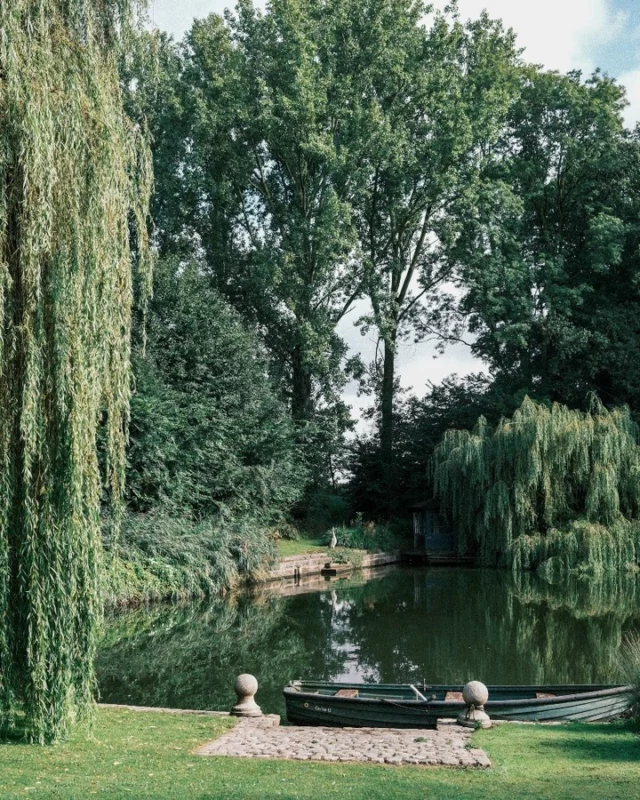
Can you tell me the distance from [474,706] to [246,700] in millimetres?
2649

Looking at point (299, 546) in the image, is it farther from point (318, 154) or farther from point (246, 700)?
point (246, 700)

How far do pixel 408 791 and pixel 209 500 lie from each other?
65.2ft

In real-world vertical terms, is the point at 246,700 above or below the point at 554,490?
below

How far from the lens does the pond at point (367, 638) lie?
13.1 meters

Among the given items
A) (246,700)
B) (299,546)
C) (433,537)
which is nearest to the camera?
(246,700)

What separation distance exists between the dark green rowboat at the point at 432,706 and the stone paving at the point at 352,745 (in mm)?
402

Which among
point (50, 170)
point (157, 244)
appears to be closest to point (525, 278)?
point (157, 244)

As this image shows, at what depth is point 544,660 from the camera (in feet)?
47.1

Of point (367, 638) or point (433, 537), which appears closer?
point (367, 638)

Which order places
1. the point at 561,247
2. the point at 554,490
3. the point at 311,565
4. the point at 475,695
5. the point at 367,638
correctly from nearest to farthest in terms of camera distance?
the point at 475,695, the point at 367,638, the point at 554,490, the point at 311,565, the point at 561,247

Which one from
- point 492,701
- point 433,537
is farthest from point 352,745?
point 433,537

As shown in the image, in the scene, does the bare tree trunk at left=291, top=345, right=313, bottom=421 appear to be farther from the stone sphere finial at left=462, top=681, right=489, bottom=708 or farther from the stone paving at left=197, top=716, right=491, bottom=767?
the stone paving at left=197, top=716, right=491, bottom=767

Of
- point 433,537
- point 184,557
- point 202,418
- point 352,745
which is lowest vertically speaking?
point 352,745

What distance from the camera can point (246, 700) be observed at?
32.7ft
